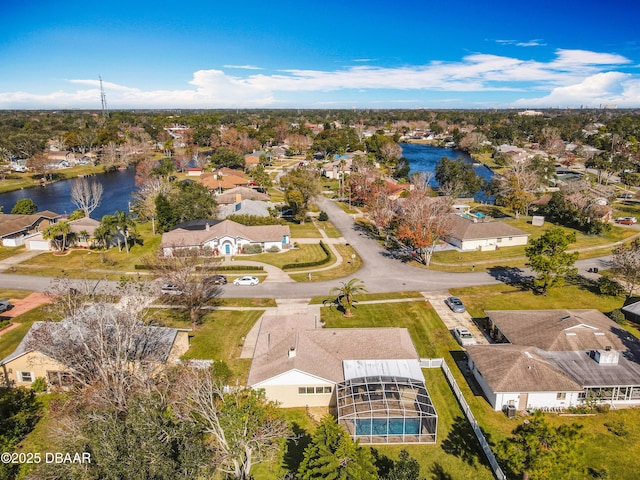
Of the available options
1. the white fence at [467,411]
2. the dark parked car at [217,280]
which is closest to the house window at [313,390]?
the white fence at [467,411]

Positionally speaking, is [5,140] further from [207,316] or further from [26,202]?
[207,316]

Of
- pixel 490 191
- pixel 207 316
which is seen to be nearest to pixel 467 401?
pixel 207 316

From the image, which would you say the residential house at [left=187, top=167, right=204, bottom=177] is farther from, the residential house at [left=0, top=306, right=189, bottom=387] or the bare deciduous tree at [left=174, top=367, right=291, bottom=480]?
the bare deciduous tree at [left=174, top=367, right=291, bottom=480]

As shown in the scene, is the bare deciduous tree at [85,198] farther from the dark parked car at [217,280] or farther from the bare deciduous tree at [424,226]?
the bare deciduous tree at [424,226]

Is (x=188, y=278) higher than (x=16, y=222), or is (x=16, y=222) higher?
(x=188, y=278)

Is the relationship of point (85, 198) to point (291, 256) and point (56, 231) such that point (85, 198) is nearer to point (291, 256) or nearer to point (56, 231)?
point (56, 231)

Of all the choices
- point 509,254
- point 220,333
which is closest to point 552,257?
point 509,254

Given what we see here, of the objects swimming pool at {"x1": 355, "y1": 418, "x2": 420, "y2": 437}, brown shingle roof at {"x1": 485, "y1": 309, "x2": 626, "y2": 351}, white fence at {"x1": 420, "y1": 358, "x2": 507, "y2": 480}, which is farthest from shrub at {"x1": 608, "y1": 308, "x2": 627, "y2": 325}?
swimming pool at {"x1": 355, "y1": 418, "x2": 420, "y2": 437}
